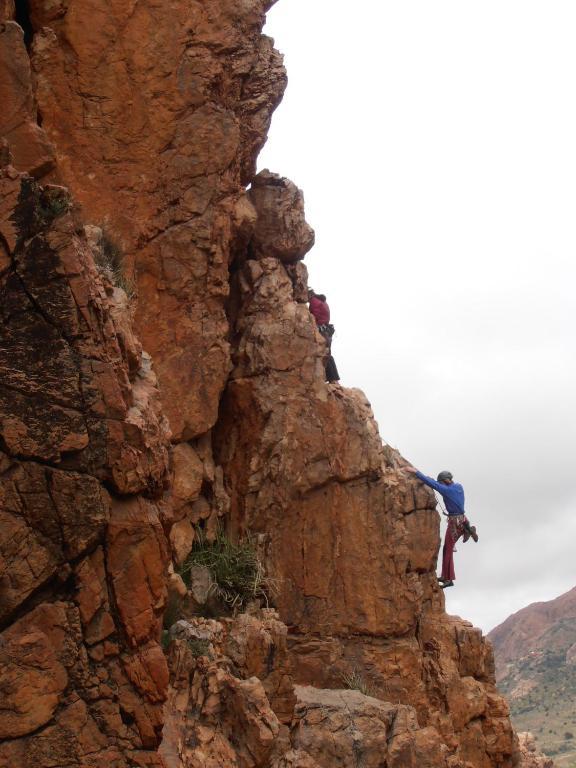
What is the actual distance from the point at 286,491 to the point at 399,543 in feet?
6.76

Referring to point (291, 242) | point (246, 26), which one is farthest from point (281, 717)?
point (246, 26)

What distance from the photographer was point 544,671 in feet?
184

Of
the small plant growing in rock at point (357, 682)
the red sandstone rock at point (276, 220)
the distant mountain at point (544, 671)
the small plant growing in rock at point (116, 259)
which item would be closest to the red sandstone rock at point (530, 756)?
the small plant growing in rock at point (357, 682)

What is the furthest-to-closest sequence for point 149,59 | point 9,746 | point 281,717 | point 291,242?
point 291,242 → point 149,59 → point 281,717 → point 9,746

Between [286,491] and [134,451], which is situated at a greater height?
[286,491]

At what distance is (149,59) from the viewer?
46.0 feet

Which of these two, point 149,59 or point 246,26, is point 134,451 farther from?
point 246,26

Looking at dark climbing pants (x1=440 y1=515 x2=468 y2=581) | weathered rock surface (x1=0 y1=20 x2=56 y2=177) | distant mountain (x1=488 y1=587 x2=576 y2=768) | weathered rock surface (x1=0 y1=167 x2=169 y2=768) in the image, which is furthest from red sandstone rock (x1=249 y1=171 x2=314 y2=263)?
distant mountain (x1=488 y1=587 x2=576 y2=768)

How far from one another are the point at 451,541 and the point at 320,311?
193 inches

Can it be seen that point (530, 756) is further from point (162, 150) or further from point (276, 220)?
point (162, 150)

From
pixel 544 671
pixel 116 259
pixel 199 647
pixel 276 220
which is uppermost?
pixel 276 220

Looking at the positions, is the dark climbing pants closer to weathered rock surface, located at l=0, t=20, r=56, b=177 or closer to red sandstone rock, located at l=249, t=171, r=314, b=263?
red sandstone rock, located at l=249, t=171, r=314, b=263

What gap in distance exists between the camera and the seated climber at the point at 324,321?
16.6 meters

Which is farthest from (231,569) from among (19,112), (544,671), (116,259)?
(544,671)
